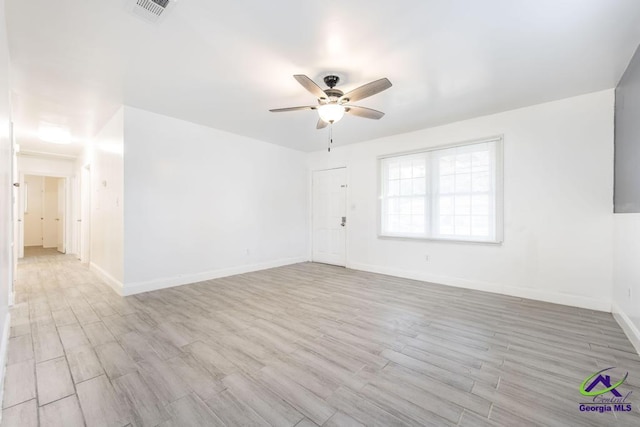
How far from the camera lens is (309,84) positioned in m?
2.45

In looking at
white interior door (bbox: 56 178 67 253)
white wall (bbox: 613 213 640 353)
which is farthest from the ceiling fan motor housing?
white interior door (bbox: 56 178 67 253)

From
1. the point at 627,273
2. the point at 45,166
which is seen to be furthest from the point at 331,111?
the point at 45,166

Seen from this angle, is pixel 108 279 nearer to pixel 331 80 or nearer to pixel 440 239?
pixel 331 80

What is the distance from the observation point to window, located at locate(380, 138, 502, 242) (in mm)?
3932

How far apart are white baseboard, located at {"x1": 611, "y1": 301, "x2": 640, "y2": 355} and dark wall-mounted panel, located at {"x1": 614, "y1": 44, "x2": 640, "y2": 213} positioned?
1.03 m

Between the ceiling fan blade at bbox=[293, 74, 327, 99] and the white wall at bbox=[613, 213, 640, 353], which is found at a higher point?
Answer: the ceiling fan blade at bbox=[293, 74, 327, 99]

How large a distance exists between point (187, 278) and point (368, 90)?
3771 millimetres

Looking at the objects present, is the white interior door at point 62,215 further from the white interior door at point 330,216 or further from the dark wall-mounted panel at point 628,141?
the dark wall-mounted panel at point 628,141

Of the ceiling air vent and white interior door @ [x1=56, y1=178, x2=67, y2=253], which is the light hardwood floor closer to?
the ceiling air vent

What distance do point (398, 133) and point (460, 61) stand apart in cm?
225

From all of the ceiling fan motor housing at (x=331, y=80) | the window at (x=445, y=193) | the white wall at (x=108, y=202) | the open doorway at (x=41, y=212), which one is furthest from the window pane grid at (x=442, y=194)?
the open doorway at (x=41, y=212)

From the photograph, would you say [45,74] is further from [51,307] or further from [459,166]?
[459,166]

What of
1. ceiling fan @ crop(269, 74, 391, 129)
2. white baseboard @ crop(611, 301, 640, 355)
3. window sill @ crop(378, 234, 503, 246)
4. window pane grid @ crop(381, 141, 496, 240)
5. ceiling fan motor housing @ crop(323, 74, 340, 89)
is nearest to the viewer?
white baseboard @ crop(611, 301, 640, 355)

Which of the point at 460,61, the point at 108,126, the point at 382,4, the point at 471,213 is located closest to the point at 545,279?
the point at 471,213
